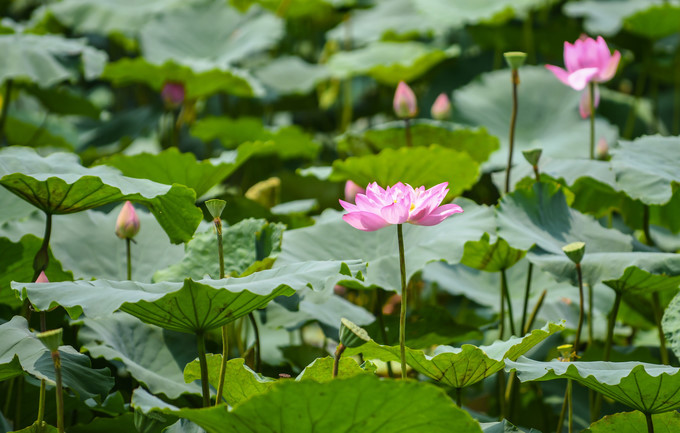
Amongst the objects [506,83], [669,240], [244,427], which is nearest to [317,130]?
[506,83]

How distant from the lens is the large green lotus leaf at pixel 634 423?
3.47ft

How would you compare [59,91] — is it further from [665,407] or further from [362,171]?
[665,407]

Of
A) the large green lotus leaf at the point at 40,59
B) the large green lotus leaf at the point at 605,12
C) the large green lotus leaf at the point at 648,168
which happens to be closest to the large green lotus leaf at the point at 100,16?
the large green lotus leaf at the point at 40,59

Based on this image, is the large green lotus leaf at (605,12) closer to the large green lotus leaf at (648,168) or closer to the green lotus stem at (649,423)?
the large green lotus leaf at (648,168)

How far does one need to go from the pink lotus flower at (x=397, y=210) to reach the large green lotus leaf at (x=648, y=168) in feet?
1.64

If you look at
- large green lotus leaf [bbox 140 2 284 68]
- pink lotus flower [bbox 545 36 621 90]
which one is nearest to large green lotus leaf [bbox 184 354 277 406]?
pink lotus flower [bbox 545 36 621 90]

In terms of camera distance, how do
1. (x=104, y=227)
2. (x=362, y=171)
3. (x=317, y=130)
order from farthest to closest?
(x=317, y=130), (x=362, y=171), (x=104, y=227)

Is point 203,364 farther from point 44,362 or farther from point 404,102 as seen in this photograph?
point 404,102

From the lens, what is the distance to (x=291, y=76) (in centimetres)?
287

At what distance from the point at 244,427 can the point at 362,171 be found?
2.96 ft

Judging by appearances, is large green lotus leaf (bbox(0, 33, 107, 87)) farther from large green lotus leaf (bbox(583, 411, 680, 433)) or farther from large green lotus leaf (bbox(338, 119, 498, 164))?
large green lotus leaf (bbox(583, 411, 680, 433))

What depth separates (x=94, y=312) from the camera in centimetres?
88

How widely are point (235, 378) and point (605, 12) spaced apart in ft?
7.35

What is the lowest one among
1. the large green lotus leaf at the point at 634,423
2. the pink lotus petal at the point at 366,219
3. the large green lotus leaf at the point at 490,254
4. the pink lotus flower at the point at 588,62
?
the large green lotus leaf at the point at 634,423
